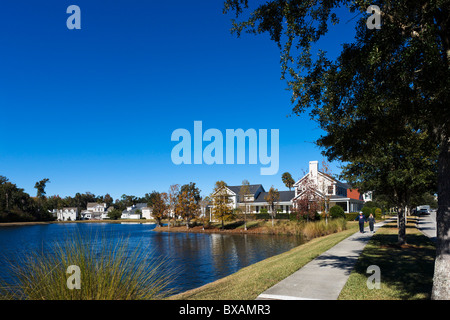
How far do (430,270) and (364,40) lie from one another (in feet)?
25.9

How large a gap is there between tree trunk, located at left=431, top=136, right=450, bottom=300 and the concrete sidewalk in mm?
2158

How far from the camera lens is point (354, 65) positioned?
6.45 metres

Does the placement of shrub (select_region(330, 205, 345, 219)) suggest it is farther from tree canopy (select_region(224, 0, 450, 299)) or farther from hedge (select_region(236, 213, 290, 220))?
tree canopy (select_region(224, 0, 450, 299))

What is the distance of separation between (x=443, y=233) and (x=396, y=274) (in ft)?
13.6

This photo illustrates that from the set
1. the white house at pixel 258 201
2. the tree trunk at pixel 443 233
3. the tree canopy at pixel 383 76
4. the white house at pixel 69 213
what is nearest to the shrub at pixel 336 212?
the white house at pixel 258 201

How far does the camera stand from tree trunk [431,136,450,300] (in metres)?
5.74

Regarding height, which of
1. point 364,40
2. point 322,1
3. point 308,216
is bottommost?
point 308,216

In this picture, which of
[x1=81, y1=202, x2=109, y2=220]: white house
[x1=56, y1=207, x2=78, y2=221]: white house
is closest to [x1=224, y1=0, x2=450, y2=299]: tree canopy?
[x1=56, y1=207, x2=78, y2=221]: white house

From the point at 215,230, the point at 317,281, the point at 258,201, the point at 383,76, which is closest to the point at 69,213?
the point at 258,201

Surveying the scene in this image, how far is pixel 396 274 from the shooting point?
Result: 9.30 metres

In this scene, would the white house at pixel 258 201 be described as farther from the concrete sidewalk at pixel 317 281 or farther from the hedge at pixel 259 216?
the concrete sidewalk at pixel 317 281

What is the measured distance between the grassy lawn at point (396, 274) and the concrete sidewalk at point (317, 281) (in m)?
0.28
